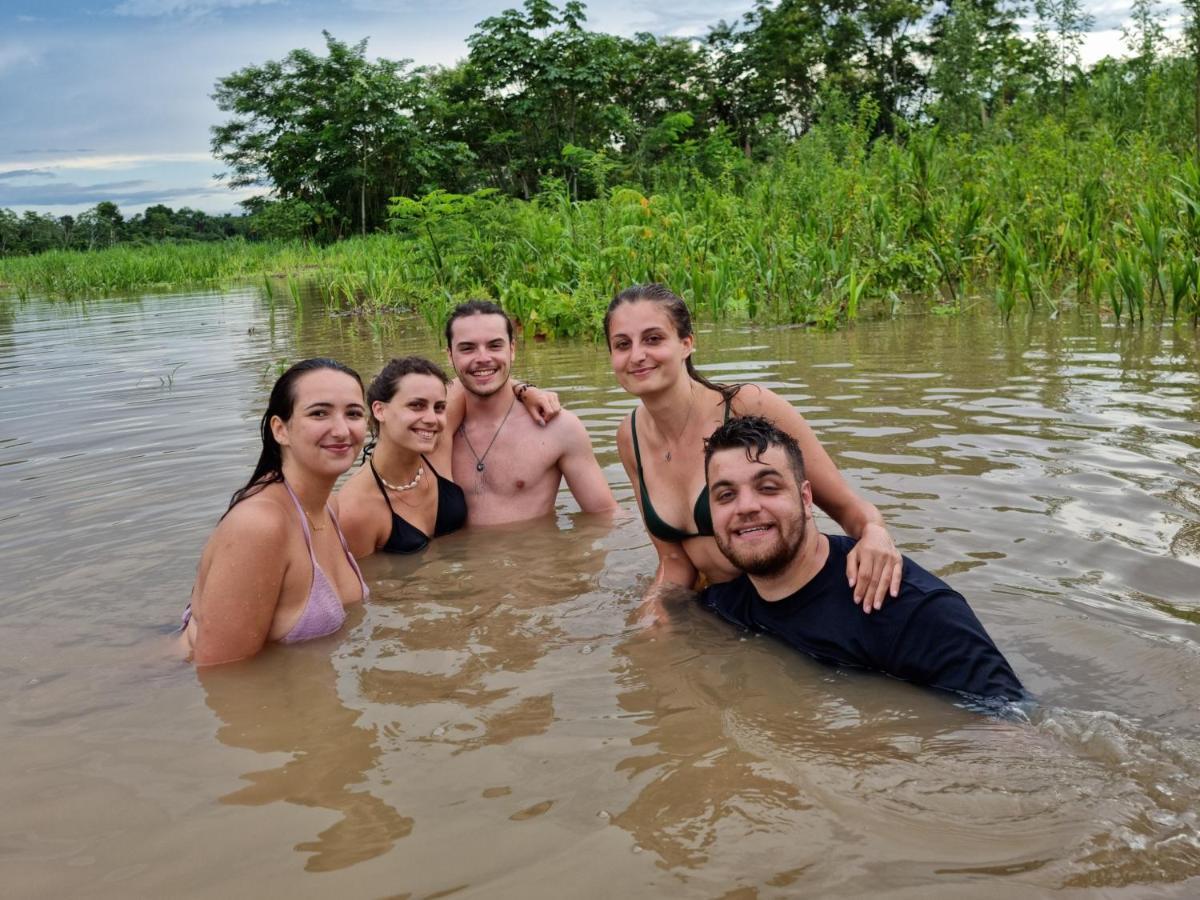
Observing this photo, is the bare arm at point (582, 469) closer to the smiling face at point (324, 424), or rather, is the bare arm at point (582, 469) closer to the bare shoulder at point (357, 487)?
the bare shoulder at point (357, 487)

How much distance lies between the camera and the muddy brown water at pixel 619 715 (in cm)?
213

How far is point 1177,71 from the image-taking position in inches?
485

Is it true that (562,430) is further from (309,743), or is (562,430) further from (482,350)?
(309,743)

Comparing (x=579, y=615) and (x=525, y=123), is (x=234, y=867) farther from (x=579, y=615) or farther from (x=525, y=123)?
(x=525, y=123)

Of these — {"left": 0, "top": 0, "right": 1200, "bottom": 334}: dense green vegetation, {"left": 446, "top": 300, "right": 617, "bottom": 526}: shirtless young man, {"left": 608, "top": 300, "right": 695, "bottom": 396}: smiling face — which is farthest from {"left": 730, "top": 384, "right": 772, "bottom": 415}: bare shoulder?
{"left": 0, "top": 0, "right": 1200, "bottom": 334}: dense green vegetation

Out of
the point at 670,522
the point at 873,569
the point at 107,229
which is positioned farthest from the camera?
the point at 107,229

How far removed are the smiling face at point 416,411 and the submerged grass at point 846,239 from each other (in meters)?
5.33

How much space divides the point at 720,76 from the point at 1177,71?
27983 mm

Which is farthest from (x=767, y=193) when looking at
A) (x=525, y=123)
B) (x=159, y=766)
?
(x=525, y=123)

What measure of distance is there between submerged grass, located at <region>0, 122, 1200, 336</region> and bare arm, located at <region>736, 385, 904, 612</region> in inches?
220

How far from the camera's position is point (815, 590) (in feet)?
10.5

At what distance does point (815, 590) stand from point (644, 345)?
106 centimetres

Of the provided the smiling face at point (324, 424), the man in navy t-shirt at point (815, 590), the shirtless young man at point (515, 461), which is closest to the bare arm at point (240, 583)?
the smiling face at point (324, 424)

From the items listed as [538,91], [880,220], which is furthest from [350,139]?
[880,220]
